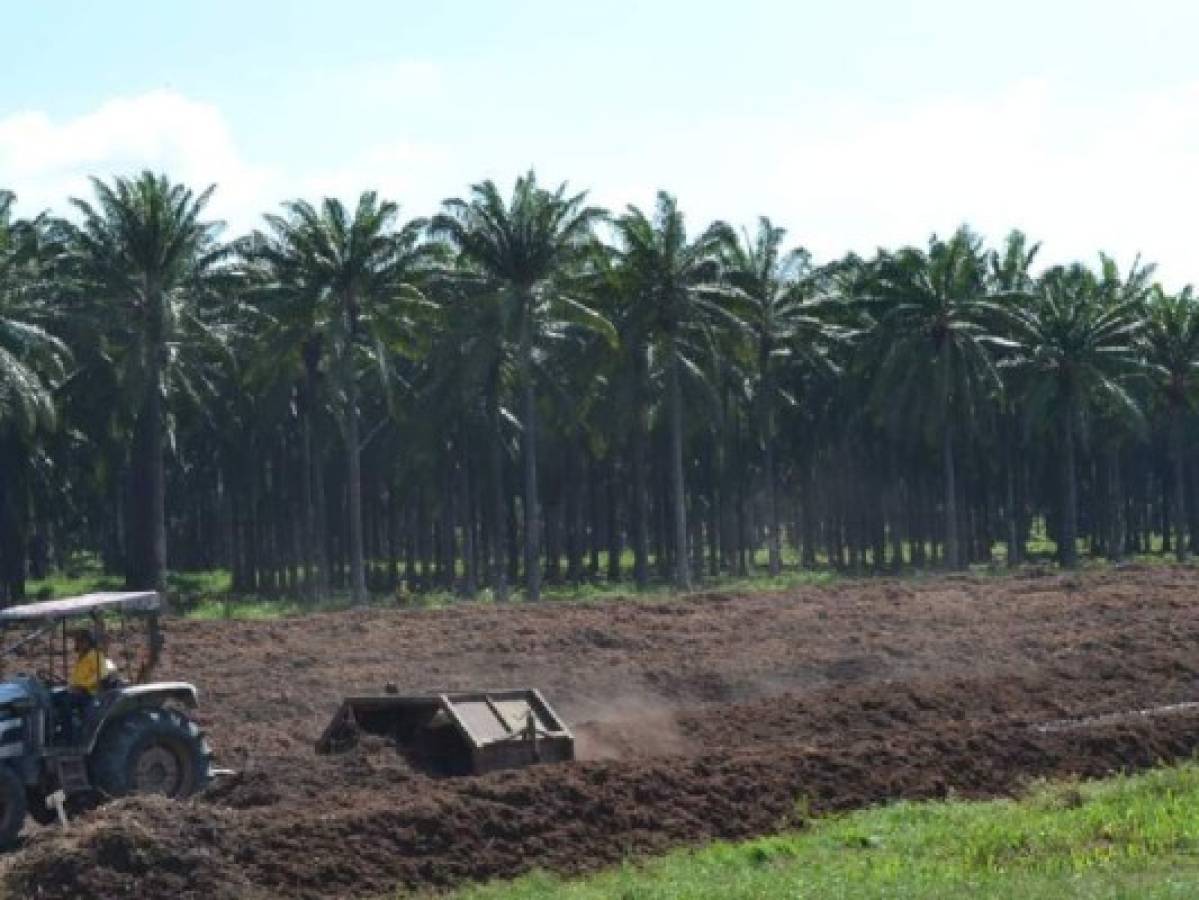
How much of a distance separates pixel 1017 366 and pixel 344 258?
28880mm

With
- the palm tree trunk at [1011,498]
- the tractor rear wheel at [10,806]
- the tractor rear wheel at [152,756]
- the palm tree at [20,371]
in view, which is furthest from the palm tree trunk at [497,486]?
the tractor rear wheel at [10,806]

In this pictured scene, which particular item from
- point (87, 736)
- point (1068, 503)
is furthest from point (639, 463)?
point (87, 736)

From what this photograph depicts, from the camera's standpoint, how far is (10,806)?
64.1 ft

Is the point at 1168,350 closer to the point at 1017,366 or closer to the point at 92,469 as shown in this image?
the point at 1017,366

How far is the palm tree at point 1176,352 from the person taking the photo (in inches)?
3088

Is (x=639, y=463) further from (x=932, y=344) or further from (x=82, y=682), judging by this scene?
(x=82, y=682)

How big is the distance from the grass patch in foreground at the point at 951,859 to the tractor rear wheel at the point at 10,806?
5000 millimetres

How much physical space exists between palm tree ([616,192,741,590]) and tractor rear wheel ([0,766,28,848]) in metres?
45.5

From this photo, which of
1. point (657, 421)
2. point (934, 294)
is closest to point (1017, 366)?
point (934, 294)

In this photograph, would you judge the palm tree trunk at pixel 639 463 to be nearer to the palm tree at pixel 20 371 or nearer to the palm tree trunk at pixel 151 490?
the palm tree trunk at pixel 151 490

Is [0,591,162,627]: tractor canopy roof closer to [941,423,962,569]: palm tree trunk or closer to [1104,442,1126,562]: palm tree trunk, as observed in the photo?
[941,423,962,569]: palm tree trunk

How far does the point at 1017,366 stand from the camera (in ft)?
254

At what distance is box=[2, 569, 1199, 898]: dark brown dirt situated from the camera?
17.5 meters

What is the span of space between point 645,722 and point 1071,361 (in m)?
51.2
